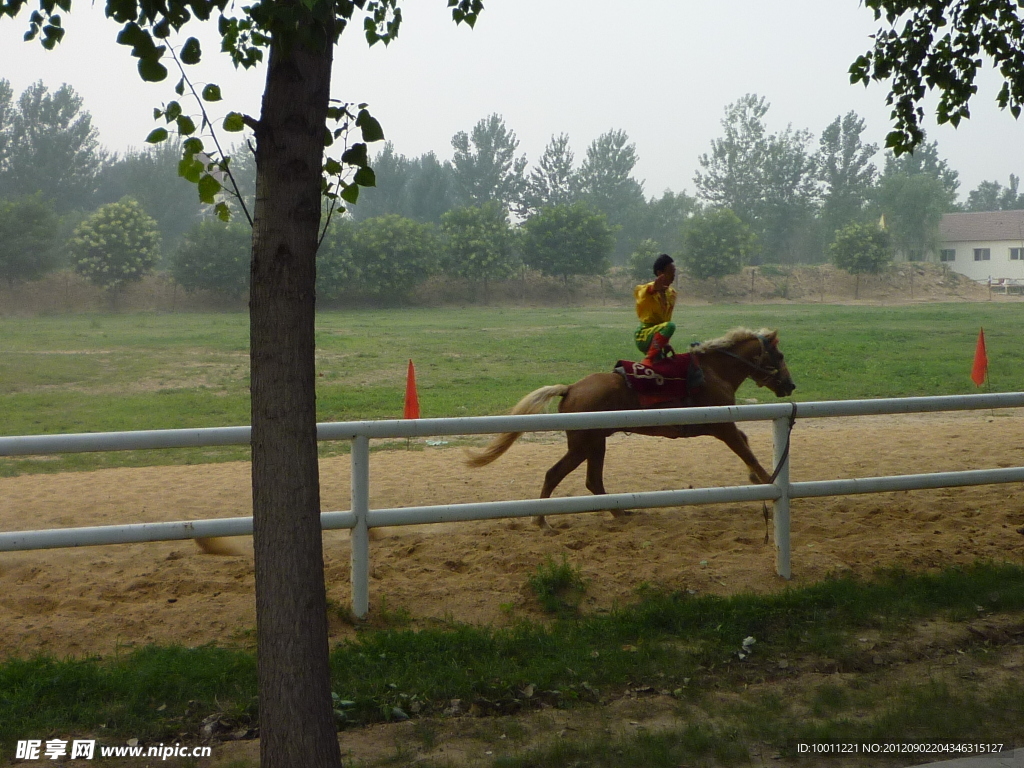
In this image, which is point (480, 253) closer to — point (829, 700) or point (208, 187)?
point (829, 700)

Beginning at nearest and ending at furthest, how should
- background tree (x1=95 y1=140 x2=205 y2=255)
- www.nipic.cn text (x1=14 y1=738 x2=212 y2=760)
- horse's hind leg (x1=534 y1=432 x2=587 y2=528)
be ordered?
www.nipic.cn text (x1=14 y1=738 x2=212 y2=760) < horse's hind leg (x1=534 y1=432 x2=587 y2=528) < background tree (x1=95 y1=140 x2=205 y2=255)

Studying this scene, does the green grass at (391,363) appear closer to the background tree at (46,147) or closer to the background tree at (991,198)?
the background tree at (46,147)

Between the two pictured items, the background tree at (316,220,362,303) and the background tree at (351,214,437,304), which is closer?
the background tree at (316,220,362,303)

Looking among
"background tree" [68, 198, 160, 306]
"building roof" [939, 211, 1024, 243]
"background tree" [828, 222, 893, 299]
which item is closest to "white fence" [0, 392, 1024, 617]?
"background tree" [68, 198, 160, 306]

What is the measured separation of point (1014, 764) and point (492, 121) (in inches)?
2988

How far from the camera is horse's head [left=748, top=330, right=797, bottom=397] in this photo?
8.70 m

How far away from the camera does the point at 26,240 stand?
44.9 m

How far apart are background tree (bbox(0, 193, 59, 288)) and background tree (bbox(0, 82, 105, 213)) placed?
43.8 ft

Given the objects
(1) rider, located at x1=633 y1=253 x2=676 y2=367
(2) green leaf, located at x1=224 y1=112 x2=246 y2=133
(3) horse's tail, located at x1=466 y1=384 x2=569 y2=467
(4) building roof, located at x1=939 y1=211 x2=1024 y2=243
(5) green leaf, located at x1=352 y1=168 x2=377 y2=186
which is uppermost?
(4) building roof, located at x1=939 y1=211 x2=1024 y2=243

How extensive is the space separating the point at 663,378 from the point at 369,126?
5.22 m

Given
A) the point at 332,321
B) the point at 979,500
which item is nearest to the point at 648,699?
the point at 979,500

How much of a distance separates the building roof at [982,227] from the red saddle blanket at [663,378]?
3013 inches

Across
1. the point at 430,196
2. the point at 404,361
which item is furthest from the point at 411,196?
the point at 404,361

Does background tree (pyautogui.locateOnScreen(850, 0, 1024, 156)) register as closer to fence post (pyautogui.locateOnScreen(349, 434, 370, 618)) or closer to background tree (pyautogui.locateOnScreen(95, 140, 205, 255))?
fence post (pyautogui.locateOnScreen(349, 434, 370, 618))
